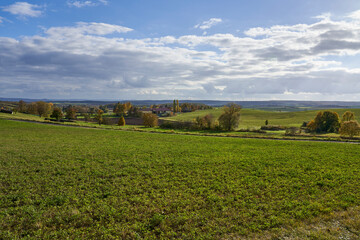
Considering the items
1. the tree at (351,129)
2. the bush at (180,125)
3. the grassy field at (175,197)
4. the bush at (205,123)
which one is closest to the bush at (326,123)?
the tree at (351,129)

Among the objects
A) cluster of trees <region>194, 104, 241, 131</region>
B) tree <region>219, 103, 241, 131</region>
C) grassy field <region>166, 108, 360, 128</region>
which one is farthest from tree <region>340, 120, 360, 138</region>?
grassy field <region>166, 108, 360, 128</region>

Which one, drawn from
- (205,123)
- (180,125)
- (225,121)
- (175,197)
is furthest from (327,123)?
(175,197)

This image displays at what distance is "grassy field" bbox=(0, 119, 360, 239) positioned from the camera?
921 cm

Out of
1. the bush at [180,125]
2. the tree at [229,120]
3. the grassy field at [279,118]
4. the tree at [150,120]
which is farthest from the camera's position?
the grassy field at [279,118]

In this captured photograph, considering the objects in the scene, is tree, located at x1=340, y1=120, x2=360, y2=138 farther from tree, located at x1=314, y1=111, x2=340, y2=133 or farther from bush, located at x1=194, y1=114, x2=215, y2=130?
bush, located at x1=194, y1=114, x2=215, y2=130

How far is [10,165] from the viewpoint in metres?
17.9

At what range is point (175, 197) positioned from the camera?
1215 cm

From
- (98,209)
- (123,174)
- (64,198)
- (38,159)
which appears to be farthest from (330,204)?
(38,159)

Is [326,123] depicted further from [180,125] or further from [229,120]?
[180,125]

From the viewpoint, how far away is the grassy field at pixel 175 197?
30.2 ft

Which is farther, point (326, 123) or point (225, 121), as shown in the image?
point (326, 123)

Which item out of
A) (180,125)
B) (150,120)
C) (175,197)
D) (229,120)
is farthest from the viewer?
(150,120)

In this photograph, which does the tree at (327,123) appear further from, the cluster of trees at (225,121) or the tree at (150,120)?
the tree at (150,120)

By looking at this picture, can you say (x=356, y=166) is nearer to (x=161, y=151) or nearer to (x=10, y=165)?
(x=161, y=151)
